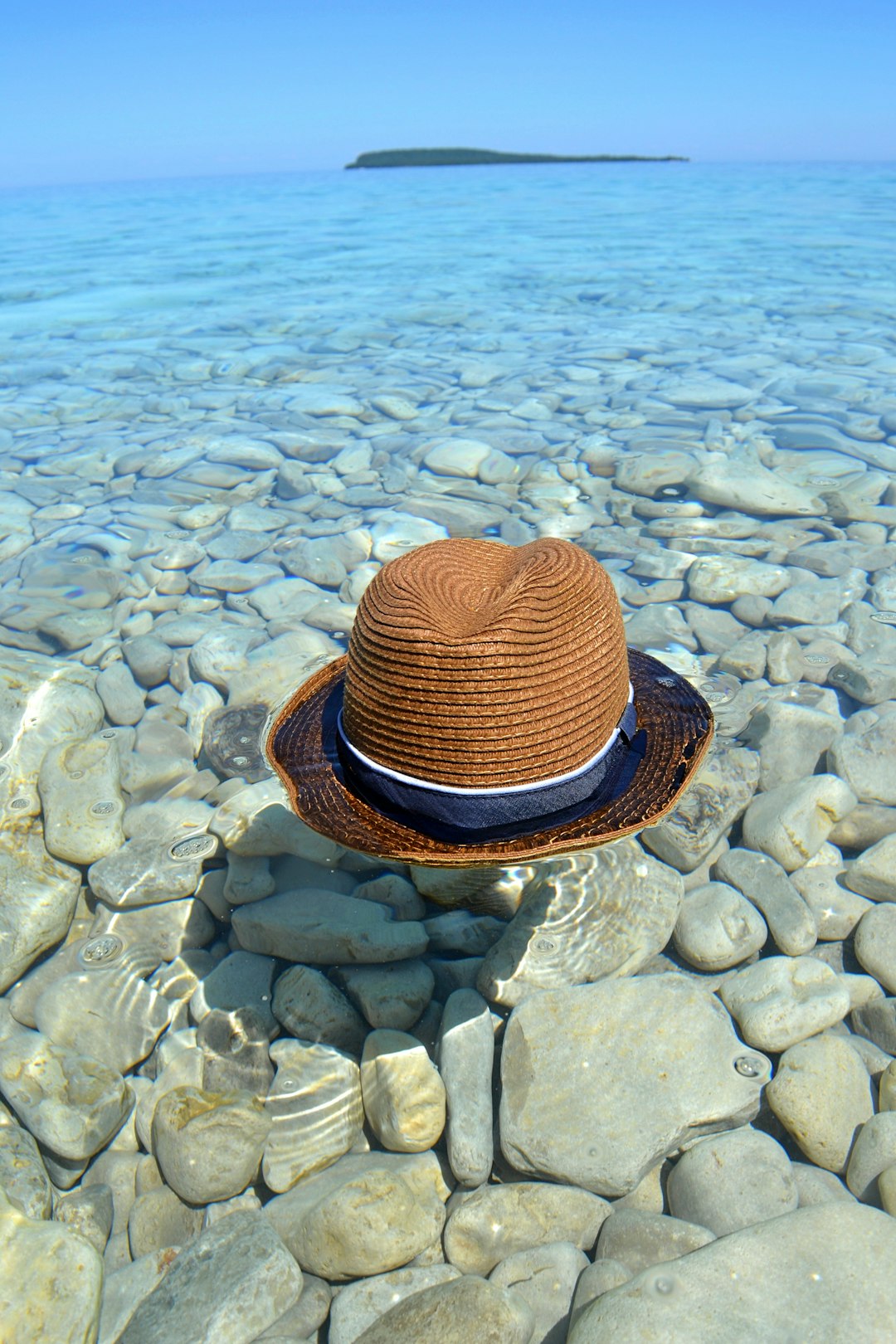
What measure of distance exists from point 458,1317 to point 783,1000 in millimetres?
1161

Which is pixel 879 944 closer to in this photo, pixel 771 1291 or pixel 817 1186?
pixel 817 1186

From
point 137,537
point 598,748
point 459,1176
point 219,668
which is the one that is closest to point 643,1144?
point 459,1176

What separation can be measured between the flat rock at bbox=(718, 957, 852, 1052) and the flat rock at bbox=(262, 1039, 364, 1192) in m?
1.03

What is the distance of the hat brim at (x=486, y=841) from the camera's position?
70.4 inches

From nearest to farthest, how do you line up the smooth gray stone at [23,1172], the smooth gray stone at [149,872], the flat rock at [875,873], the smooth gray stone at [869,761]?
the smooth gray stone at [23,1172] < the flat rock at [875,873] < the smooth gray stone at [149,872] < the smooth gray stone at [869,761]

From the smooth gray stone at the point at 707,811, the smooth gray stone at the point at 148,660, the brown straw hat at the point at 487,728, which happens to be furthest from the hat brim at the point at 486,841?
the smooth gray stone at the point at 148,660

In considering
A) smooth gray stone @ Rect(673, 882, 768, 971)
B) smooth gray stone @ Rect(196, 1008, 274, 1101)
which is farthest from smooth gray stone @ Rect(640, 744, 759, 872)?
smooth gray stone @ Rect(196, 1008, 274, 1101)

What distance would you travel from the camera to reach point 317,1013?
8.23 ft

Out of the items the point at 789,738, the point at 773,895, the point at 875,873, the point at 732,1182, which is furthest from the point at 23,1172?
the point at 789,738

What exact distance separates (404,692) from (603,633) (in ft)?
1.45

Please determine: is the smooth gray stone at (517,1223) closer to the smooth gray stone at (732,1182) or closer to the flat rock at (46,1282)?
the smooth gray stone at (732,1182)

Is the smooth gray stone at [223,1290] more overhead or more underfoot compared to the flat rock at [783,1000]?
more underfoot

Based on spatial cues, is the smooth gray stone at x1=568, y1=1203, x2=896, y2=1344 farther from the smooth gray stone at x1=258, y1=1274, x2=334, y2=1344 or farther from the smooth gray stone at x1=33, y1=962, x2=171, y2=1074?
the smooth gray stone at x1=33, y1=962, x2=171, y2=1074

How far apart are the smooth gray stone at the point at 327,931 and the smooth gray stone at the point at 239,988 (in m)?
0.05
